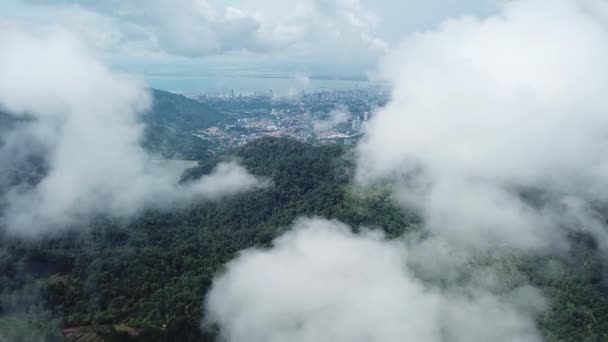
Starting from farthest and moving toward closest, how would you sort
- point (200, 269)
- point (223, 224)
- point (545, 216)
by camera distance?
point (223, 224) < point (545, 216) < point (200, 269)

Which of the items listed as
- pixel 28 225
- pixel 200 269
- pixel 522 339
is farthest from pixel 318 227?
pixel 28 225

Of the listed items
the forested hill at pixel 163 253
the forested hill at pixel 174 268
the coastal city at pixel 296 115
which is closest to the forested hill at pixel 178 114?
the coastal city at pixel 296 115

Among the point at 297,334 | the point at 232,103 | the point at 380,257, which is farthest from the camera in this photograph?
the point at 232,103

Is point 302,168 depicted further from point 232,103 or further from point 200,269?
point 232,103

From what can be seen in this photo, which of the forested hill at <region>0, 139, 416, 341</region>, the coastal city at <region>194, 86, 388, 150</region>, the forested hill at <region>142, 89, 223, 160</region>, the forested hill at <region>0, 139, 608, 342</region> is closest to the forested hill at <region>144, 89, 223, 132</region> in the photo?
the forested hill at <region>142, 89, 223, 160</region>

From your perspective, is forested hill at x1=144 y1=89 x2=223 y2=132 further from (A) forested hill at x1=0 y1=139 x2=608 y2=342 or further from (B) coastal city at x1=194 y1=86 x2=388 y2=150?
(A) forested hill at x1=0 y1=139 x2=608 y2=342

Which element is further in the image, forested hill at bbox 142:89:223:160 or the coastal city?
the coastal city
